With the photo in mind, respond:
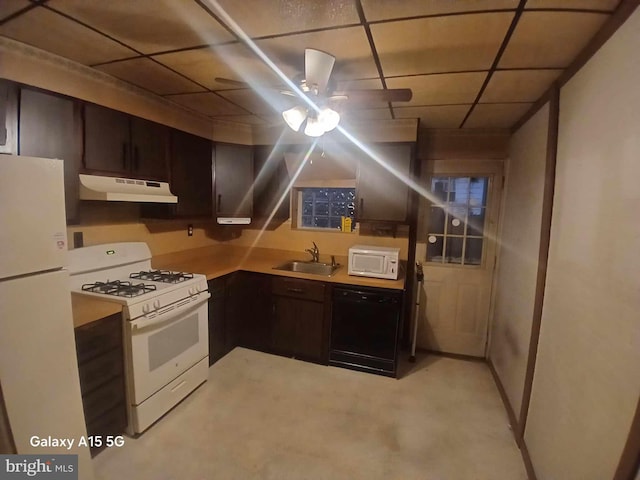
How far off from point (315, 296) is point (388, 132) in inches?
69.9

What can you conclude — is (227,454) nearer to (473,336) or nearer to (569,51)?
(473,336)

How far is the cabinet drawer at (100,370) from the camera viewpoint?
1.78 m

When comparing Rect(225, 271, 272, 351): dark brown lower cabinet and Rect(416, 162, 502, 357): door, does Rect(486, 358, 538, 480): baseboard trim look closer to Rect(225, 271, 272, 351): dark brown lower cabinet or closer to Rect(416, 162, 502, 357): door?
Rect(416, 162, 502, 357): door

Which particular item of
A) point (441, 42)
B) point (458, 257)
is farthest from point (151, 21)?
point (458, 257)

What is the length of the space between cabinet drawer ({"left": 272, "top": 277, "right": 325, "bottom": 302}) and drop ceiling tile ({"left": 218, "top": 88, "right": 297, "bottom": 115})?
1.60m

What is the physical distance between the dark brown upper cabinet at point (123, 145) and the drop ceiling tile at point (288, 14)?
4.50 feet

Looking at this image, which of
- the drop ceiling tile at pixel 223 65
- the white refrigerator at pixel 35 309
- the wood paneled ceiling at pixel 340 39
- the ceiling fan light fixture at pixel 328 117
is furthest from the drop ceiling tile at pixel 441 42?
the white refrigerator at pixel 35 309

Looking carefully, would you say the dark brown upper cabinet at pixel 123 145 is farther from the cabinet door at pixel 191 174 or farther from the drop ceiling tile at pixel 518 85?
the drop ceiling tile at pixel 518 85

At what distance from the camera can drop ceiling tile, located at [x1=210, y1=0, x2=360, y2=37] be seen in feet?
4.23

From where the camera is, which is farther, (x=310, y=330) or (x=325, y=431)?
(x=310, y=330)

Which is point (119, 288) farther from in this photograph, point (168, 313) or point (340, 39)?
point (340, 39)

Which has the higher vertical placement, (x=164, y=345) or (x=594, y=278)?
(x=594, y=278)

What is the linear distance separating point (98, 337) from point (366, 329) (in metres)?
2.09

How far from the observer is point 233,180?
11.1 ft
